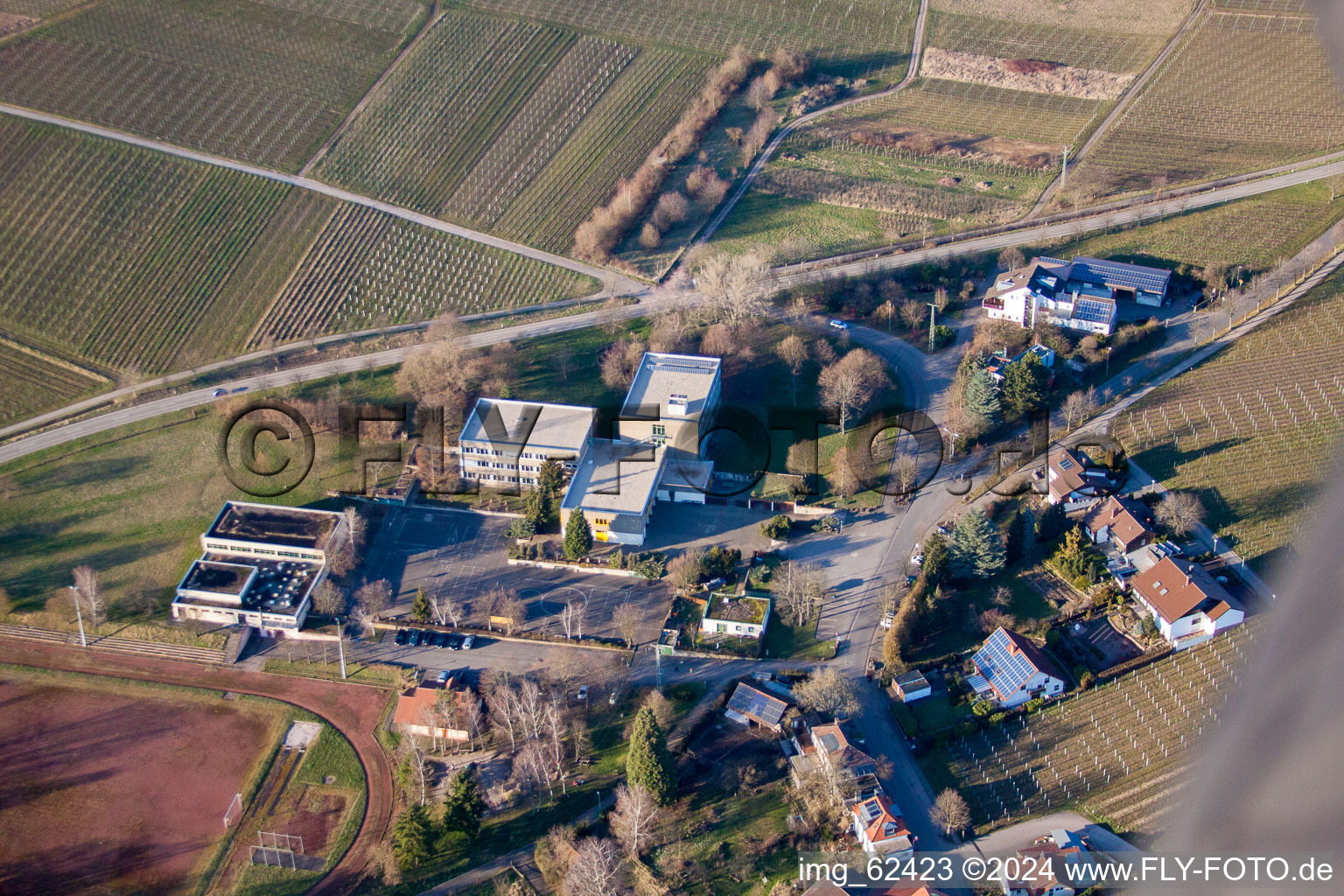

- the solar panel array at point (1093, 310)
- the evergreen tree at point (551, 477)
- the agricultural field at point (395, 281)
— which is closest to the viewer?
the evergreen tree at point (551, 477)

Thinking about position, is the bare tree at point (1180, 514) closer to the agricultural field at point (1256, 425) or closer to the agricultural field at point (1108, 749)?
the agricultural field at point (1256, 425)

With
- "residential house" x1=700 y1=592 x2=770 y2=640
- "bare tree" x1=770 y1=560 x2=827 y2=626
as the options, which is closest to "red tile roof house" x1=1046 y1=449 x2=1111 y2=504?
"bare tree" x1=770 y1=560 x2=827 y2=626

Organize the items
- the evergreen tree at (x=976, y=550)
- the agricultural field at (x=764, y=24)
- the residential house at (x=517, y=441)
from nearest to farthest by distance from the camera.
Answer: the evergreen tree at (x=976, y=550) → the residential house at (x=517, y=441) → the agricultural field at (x=764, y=24)

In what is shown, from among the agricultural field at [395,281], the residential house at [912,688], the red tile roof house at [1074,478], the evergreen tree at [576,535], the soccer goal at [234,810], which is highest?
the agricultural field at [395,281]

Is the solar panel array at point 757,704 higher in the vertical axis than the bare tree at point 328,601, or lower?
lower

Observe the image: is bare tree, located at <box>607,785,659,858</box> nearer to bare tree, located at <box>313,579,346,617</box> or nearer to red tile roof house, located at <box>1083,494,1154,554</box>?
bare tree, located at <box>313,579,346,617</box>

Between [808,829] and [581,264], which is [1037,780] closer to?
[808,829]

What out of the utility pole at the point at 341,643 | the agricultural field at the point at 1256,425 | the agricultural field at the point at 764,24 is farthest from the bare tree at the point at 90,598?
the agricultural field at the point at 764,24

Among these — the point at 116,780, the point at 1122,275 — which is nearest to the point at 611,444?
the point at 116,780
